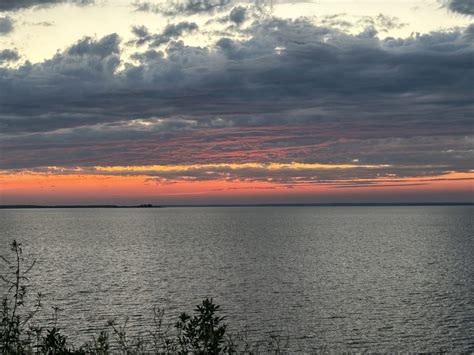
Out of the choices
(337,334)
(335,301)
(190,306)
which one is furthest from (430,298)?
(190,306)

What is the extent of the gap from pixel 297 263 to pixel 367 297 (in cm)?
3825

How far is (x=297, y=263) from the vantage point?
10575cm

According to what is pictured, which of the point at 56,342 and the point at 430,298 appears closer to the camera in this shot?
the point at 56,342

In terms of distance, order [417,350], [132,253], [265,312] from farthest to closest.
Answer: [132,253], [265,312], [417,350]

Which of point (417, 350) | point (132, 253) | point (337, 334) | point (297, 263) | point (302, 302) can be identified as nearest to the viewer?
point (417, 350)

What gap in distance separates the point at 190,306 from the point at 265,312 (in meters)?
8.94

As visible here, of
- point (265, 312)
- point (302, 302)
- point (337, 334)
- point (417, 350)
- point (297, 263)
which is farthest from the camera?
point (297, 263)

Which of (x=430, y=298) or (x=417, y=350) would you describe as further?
(x=430, y=298)

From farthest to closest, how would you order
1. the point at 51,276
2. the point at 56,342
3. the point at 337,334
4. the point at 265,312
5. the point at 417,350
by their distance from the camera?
the point at 51,276 → the point at 265,312 → the point at 337,334 → the point at 417,350 → the point at 56,342

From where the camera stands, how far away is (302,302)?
2547 inches

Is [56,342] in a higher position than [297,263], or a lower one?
higher

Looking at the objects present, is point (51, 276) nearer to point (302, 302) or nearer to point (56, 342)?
point (302, 302)

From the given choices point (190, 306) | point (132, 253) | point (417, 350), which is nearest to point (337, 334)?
point (417, 350)

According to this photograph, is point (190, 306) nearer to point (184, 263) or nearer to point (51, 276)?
point (51, 276)
